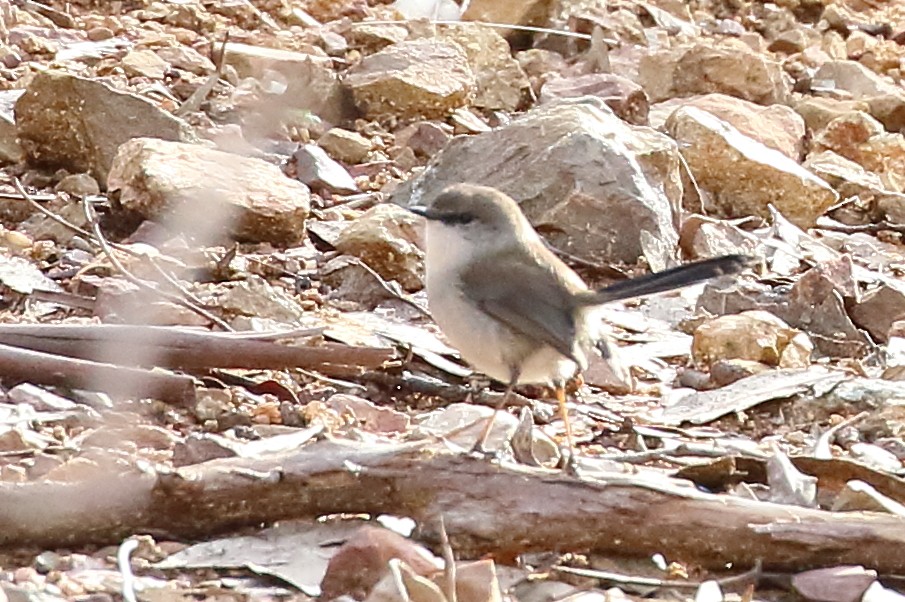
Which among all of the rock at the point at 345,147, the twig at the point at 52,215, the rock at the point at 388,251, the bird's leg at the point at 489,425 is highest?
the bird's leg at the point at 489,425

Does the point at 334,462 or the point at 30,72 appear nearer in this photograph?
the point at 334,462

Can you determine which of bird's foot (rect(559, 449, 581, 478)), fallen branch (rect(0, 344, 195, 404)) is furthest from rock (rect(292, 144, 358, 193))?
bird's foot (rect(559, 449, 581, 478))

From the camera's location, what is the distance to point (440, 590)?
338cm

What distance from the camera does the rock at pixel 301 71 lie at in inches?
301

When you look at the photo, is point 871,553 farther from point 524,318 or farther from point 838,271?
point 838,271

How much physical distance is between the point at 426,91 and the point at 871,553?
447cm

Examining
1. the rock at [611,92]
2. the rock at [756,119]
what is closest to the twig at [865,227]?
the rock at [756,119]

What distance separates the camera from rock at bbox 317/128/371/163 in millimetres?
7516

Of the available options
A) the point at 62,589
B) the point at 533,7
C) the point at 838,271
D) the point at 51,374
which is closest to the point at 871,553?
the point at 62,589

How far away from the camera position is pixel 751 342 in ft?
19.5

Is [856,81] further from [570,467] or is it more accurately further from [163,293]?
[570,467]

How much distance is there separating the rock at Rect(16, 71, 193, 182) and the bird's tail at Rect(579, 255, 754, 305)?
8.79ft

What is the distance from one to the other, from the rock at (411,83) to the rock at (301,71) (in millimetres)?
105

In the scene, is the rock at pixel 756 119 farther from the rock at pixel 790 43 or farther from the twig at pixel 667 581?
the twig at pixel 667 581
